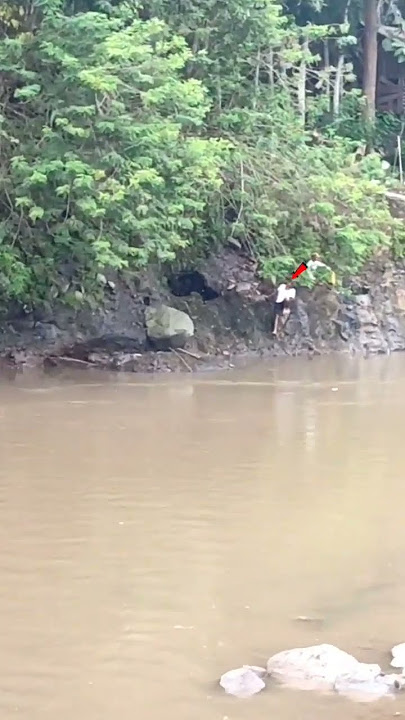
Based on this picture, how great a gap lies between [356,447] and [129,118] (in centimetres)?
635

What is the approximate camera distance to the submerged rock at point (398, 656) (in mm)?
4984

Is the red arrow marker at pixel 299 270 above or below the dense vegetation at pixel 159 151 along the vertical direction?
below

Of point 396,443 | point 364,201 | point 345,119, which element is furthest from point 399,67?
point 396,443

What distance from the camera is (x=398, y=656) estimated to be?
5.06 meters

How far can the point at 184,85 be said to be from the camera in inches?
602

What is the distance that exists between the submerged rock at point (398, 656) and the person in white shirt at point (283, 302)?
14.0m

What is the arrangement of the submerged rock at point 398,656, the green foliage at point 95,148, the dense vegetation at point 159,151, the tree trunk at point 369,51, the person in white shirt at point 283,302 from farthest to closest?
the tree trunk at point 369,51
the person in white shirt at point 283,302
the dense vegetation at point 159,151
the green foliage at point 95,148
the submerged rock at point 398,656

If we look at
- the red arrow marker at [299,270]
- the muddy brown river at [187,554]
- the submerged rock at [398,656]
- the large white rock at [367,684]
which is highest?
the red arrow marker at [299,270]

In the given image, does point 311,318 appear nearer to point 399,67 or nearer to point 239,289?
point 239,289

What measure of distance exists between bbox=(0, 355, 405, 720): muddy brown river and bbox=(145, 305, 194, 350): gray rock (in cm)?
522

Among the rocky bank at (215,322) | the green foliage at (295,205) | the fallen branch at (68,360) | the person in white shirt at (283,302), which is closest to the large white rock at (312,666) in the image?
the rocky bank at (215,322)

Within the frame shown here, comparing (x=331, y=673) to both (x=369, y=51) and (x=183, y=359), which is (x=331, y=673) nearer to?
(x=183, y=359)

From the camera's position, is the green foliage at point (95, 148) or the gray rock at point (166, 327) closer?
the green foliage at point (95, 148)

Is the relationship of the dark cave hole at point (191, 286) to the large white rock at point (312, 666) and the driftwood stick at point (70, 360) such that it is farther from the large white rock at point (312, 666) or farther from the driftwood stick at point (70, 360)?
the large white rock at point (312, 666)
